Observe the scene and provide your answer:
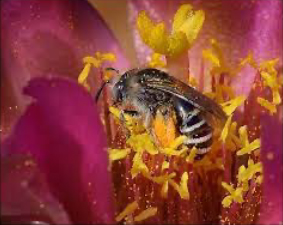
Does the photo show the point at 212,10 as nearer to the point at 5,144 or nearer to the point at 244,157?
the point at 244,157

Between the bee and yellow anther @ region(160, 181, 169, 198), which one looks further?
yellow anther @ region(160, 181, 169, 198)

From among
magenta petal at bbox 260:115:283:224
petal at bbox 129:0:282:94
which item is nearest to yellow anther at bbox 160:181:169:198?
magenta petal at bbox 260:115:283:224

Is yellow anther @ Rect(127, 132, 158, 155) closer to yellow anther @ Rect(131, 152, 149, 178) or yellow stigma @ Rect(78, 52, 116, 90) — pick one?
yellow anther @ Rect(131, 152, 149, 178)

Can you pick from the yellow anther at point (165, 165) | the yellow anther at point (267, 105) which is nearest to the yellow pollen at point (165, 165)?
the yellow anther at point (165, 165)

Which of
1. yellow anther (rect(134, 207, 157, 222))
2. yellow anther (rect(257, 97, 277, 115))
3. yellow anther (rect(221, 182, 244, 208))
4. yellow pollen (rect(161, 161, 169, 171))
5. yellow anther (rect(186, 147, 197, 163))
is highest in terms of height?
yellow anther (rect(257, 97, 277, 115))

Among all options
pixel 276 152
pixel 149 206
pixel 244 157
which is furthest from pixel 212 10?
pixel 276 152

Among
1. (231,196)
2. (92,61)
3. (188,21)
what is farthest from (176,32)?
(231,196)
